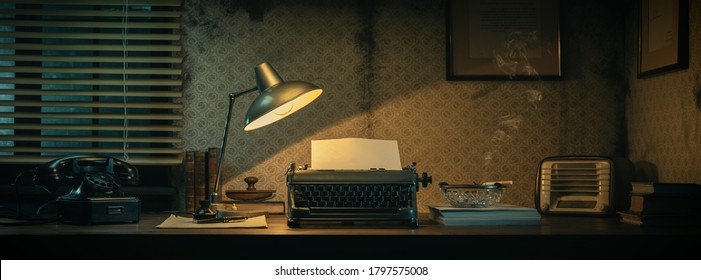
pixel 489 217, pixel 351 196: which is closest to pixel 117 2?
pixel 351 196

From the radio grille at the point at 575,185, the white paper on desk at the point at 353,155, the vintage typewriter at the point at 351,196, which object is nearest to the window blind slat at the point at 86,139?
the white paper on desk at the point at 353,155

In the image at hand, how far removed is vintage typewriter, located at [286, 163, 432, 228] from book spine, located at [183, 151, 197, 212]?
24.5 inches

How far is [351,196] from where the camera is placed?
2115 millimetres

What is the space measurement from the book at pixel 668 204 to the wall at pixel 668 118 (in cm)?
21

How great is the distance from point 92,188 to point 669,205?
5.59ft

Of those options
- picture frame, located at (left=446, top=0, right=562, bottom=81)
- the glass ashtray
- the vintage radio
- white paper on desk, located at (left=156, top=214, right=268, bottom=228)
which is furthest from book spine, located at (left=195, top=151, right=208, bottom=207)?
the vintage radio

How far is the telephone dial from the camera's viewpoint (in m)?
2.14

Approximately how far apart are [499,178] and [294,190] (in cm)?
102

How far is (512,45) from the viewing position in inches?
109

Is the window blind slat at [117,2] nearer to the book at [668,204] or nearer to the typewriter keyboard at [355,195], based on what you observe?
the typewriter keyboard at [355,195]

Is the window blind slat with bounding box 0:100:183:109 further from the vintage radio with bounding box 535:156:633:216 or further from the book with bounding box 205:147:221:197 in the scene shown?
the vintage radio with bounding box 535:156:633:216

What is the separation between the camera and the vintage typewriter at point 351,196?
2.08 meters

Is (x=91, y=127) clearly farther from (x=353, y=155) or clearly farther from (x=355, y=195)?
(x=355, y=195)
